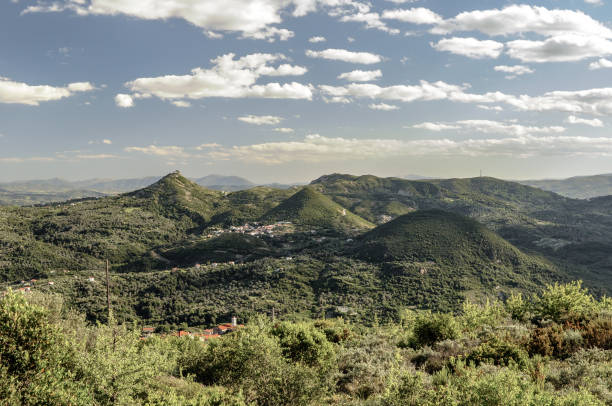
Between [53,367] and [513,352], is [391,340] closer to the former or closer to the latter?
[513,352]

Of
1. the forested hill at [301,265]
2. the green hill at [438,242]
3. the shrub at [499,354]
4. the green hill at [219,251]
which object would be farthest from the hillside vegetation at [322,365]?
the green hill at [219,251]

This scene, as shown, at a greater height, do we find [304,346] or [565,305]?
[565,305]

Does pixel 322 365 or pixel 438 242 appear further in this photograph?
pixel 438 242

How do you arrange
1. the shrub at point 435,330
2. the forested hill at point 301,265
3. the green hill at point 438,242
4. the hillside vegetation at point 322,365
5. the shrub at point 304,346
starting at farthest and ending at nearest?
the green hill at point 438,242 → the forested hill at point 301,265 → the shrub at point 435,330 → the shrub at point 304,346 → the hillside vegetation at point 322,365

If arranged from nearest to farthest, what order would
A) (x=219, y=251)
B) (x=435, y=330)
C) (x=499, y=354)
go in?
(x=499, y=354), (x=435, y=330), (x=219, y=251)

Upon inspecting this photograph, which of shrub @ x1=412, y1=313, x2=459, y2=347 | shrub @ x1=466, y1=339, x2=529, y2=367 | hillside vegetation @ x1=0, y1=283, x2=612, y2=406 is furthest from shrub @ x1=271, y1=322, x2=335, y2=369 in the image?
shrub @ x1=466, y1=339, x2=529, y2=367

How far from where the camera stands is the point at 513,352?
14828 mm

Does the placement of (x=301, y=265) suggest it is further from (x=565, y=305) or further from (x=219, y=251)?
(x=565, y=305)

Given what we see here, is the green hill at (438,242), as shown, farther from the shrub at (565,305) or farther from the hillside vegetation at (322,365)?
the hillside vegetation at (322,365)

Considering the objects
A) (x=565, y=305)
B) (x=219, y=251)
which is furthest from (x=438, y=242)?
(x=565, y=305)

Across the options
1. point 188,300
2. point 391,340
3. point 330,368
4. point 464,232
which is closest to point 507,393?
point 330,368

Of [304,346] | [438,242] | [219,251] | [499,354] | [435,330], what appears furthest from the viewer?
[219,251]

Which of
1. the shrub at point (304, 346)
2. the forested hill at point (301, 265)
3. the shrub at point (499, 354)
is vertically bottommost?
the forested hill at point (301, 265)

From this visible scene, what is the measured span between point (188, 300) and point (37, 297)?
10388 cm
